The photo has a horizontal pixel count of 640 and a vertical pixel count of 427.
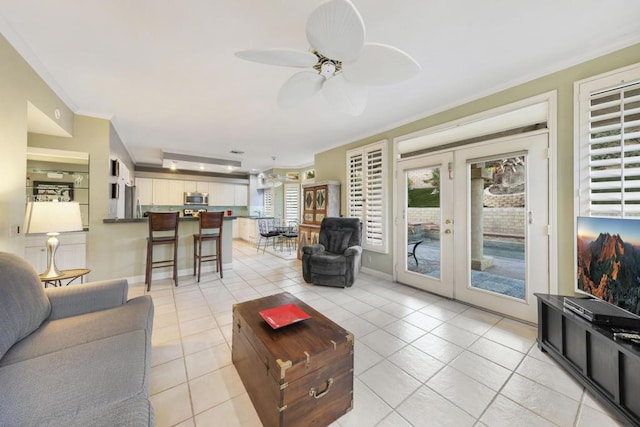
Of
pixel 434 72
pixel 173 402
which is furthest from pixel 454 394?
pixel 434 72

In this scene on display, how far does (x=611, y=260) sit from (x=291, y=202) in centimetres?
Answer: 685

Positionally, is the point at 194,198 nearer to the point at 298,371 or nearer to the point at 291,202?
the point at 291,202

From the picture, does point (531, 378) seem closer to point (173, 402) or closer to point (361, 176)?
point (173, 402)

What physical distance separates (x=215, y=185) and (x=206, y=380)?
7152 millimetres

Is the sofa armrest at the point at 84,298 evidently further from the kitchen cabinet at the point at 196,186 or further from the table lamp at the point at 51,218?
the kitchen cabinet at the point at 196,186

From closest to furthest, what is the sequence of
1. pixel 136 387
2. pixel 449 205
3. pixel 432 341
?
pixel 136 387, pixel 432 341, pixel 449 205

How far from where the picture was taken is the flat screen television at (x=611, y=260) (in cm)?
148

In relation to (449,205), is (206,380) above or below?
below

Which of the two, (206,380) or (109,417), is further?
(206,380)

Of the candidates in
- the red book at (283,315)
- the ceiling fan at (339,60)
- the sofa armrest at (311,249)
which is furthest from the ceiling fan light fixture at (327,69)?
the sofa armrest at (311,249)

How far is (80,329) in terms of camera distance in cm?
143

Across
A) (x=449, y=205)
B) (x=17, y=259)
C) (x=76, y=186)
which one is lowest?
(x=17, y=259)

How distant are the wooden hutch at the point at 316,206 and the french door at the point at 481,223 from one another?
4.80ft

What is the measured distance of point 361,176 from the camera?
4.41 metres
